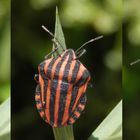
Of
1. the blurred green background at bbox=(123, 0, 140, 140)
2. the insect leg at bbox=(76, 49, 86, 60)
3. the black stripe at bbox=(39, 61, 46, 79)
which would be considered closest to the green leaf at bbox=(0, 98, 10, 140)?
the black stripe at bbox=(39, 61, 46, 79)

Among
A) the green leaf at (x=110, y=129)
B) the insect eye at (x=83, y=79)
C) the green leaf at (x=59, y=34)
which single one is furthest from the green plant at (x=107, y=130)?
the green leaf at (x=59, y=34)

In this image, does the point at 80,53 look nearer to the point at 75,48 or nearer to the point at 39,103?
the point at 75,48

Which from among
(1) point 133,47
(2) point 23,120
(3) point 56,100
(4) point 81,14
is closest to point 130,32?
(1) point 133,47

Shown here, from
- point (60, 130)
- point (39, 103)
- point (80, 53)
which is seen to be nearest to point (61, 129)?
point (60, 130)

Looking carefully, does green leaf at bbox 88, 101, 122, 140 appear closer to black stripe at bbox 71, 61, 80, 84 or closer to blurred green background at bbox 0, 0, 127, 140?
blurred green background at bbox 0, 0, 127, 140

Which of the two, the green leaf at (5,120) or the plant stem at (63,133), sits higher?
the green leaf at (5,120)

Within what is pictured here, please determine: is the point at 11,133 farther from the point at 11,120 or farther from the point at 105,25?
the point at 105,25

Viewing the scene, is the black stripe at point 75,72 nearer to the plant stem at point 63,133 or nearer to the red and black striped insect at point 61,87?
the red and black striped insect at point 61,87
